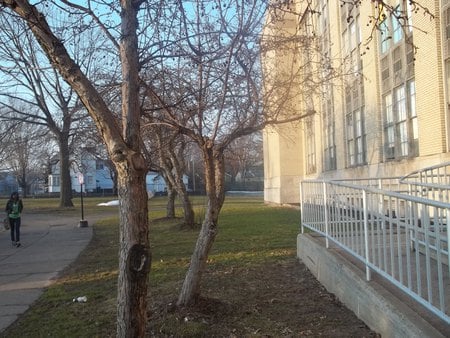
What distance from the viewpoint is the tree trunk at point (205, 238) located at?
6.40 m

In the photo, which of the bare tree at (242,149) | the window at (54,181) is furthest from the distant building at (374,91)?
the window at (54,181)

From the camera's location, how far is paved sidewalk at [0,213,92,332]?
8.07 meters

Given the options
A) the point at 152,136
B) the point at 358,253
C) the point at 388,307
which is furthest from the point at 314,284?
the point at 152,136

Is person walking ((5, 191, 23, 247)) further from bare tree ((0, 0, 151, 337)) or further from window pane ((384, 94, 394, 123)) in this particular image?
window pane ((384, 94, 394, 123))

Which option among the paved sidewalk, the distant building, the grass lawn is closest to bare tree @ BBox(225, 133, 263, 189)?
the distant building

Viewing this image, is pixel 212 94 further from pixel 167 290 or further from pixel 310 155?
pixel 310 155

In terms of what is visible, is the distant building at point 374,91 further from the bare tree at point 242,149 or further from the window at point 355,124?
the bare tree at point 242,149

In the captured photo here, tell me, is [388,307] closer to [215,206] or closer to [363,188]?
[363,188]

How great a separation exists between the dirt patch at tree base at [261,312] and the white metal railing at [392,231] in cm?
68

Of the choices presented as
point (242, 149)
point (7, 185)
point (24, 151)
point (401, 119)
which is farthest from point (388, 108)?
point (7, 185)

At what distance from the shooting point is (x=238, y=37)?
232 inches

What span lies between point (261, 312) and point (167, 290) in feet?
6.79

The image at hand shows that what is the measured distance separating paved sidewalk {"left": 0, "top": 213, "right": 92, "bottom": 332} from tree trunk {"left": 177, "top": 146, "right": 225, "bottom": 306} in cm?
241

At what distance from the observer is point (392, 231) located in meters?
4.87
